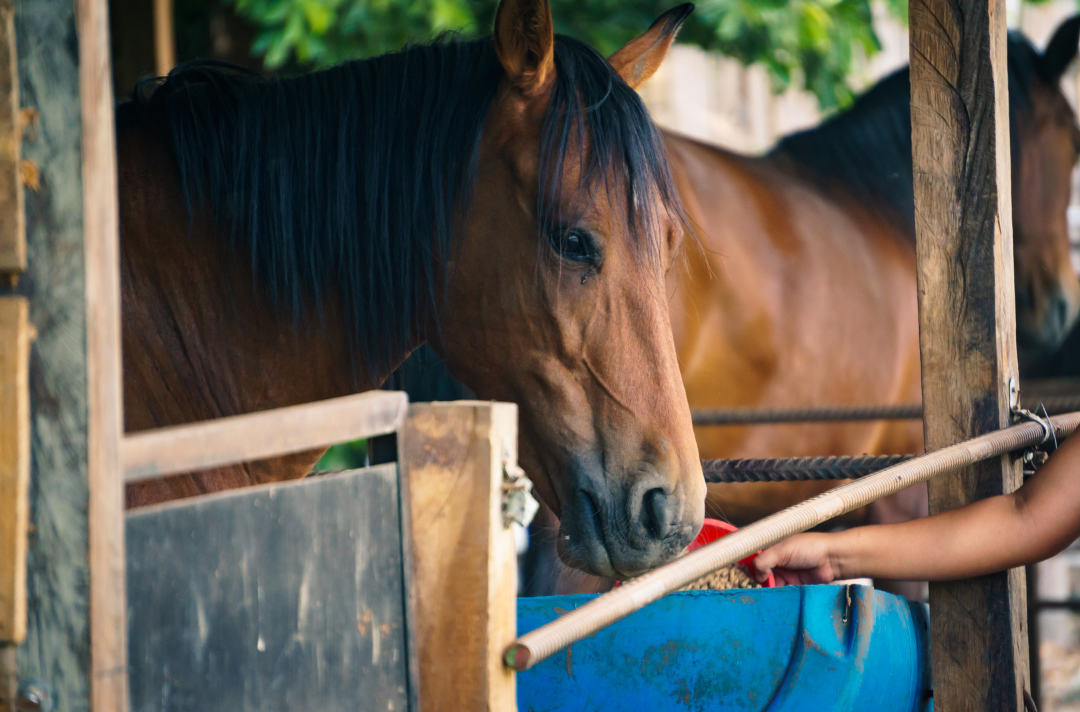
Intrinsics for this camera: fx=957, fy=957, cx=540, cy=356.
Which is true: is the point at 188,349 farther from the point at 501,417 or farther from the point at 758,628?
the point at 758,628

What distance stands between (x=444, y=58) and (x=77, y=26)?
0.91m

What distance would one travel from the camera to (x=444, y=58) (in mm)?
1502

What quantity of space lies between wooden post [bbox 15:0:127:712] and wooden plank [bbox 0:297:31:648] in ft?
0.03

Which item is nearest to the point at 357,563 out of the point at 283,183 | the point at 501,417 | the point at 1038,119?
the point at 501,417

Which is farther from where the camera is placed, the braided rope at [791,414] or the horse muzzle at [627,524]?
the braided rope at [791,414]

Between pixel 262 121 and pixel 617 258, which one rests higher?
pixel 262 121

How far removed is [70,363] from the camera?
2.12 ft

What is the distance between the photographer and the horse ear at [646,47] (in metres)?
1.75

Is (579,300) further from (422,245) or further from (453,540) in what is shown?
(453,540)

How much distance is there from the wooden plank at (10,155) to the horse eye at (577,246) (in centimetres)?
84

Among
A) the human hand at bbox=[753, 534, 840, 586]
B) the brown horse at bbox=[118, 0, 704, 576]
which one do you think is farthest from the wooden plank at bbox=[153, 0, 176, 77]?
the human hand at bbox=[753, 534, 840, 586]

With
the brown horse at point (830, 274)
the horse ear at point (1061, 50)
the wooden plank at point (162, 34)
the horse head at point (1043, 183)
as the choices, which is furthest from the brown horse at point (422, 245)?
the horse ear at point (1061, 50)

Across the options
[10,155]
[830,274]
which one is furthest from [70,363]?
[830,274]

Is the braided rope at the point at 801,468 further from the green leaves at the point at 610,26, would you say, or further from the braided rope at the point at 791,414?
the green leaves at the point at 610,26
